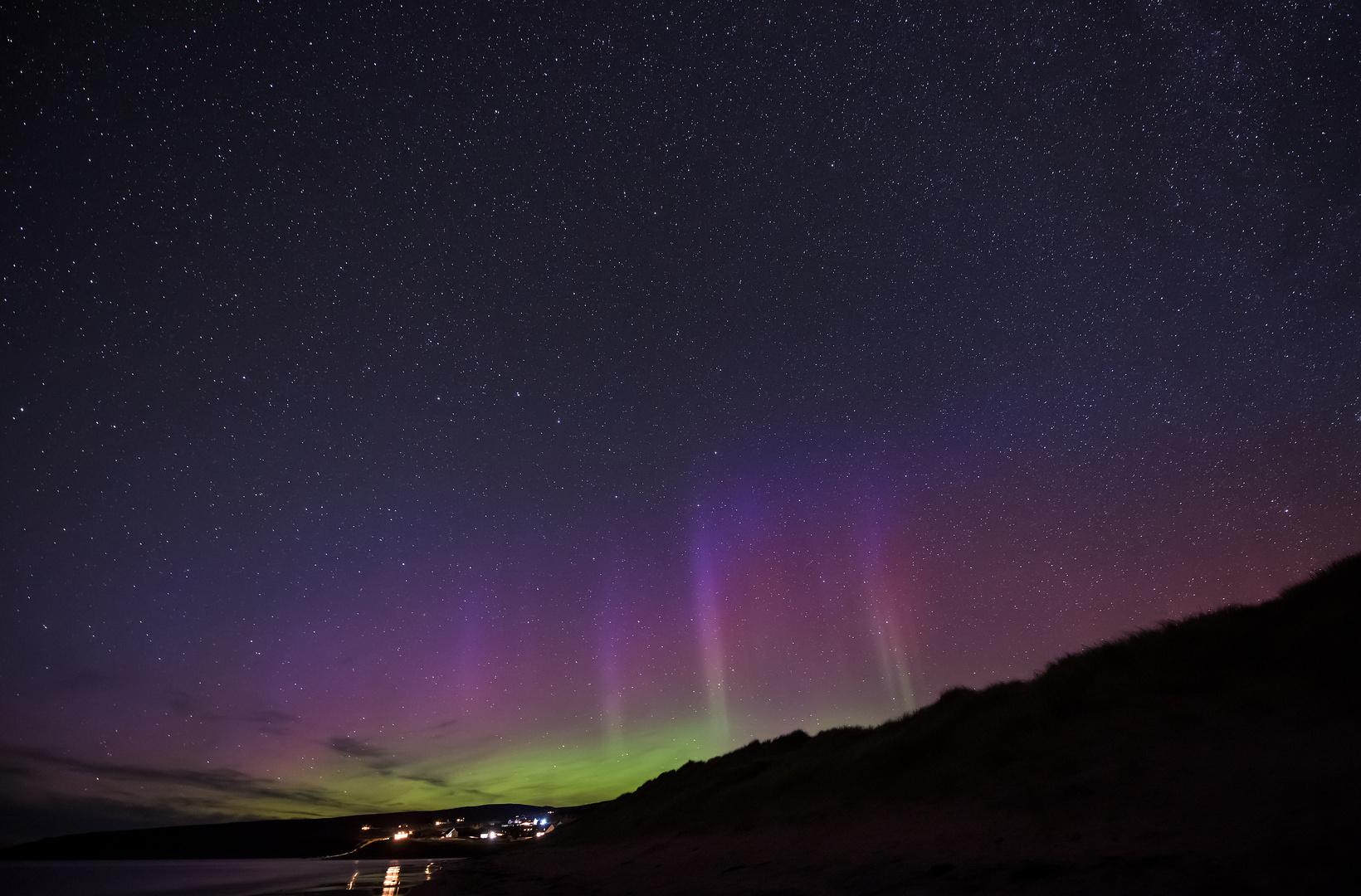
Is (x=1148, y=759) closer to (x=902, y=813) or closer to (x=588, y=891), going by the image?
(x=902, y=813)

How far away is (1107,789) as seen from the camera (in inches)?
375

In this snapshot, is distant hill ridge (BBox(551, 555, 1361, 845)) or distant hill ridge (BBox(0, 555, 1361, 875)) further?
distant hill ridge (BBox(551, 555, 1361, 845))

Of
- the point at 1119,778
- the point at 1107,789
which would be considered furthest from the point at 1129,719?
the point at 1107,789

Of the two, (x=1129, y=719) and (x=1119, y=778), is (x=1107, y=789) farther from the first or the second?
(x=1129, y=719)

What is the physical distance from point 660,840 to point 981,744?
11524 mm

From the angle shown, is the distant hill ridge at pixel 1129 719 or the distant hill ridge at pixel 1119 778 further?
the distant hill ridge at pixel 1129 719

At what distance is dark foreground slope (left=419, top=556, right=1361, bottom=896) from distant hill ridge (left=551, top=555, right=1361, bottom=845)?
4 centimetres

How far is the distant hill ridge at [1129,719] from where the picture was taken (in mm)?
9570

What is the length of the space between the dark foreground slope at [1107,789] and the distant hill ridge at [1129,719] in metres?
0.04

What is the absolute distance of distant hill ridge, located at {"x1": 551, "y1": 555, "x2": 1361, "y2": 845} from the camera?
9570mm

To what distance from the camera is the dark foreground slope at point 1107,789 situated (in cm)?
642

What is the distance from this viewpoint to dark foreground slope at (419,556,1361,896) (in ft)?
21.1

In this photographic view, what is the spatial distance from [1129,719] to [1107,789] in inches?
96.6

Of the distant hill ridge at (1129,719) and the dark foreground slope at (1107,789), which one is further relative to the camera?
the distant hill ridge at (1129,719)
